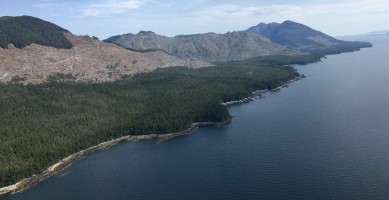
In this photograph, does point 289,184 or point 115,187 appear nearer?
point 289,184

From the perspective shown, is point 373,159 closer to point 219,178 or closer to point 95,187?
point 219,178

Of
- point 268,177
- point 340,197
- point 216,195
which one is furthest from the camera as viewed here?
point 268,177

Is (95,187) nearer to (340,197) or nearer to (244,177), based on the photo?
(244,177)

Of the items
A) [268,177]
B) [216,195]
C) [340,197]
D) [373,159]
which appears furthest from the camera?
[373,159]

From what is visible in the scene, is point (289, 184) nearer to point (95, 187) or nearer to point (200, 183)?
point (200, 183)

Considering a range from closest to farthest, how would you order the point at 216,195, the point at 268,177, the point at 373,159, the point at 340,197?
the point at 340,197
the point at 216,195
the point at 268,177
the point at 373,159

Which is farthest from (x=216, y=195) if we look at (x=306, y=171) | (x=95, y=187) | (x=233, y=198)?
(x=95, y=187)

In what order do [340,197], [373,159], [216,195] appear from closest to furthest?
[340,197] < [216,195] < [373,159]

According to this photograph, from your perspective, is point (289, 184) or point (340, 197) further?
point (289, 184)

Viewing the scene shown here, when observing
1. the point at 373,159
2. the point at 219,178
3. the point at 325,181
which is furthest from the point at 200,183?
the point at 373,159
